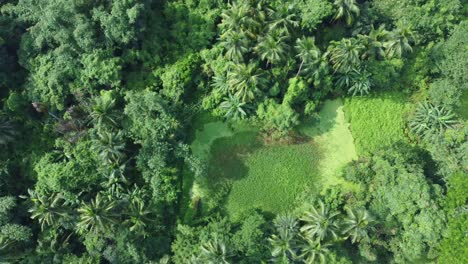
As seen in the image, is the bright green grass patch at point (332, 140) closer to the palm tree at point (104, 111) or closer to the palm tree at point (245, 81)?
the palm tree at point (245, 81)

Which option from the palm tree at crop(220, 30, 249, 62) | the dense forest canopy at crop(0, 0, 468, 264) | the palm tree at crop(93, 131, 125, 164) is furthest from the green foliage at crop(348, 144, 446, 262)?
the palm tree at crop(93, 131, 125, 164)

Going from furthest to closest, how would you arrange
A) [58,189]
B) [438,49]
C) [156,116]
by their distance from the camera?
[438,49]
[156,116]
[58,189]

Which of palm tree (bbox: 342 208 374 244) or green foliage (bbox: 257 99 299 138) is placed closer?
palm tree (bbox: 342 208 374 244)

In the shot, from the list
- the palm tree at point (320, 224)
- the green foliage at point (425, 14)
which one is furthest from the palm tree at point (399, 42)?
the palm tree at point (320, 224)

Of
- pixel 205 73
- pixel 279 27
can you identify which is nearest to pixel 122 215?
pixel 205 73

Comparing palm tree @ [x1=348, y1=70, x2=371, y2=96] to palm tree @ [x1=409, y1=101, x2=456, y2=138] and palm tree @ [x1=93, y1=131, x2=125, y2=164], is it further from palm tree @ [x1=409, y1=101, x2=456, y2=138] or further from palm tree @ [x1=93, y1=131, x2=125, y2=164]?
palm tree @ [x1=93, y1=131, x2=125, y2=164]

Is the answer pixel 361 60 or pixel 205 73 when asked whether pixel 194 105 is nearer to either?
pixel 205 73

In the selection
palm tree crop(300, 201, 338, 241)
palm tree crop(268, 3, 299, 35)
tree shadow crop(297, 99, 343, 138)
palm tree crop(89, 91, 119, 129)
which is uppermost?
palm tree crop(268, 3, 299, 35)
